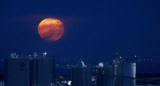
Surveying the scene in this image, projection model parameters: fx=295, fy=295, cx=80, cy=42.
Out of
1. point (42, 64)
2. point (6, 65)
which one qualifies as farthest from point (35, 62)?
point (6, 65)

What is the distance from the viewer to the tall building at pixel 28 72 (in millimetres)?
10008

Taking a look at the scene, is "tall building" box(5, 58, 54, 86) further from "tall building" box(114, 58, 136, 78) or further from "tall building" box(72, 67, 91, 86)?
"tall building" box(114, 58, 136, 78)

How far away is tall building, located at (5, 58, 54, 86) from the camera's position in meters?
10.0

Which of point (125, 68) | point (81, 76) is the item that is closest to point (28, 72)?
point (81, 76)

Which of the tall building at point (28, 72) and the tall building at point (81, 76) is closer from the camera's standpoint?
the tall building at point (28, 72)

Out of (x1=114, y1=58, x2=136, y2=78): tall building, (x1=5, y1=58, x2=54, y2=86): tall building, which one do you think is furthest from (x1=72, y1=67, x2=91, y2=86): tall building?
(x1=114, y1=58, x2=136, y2=78): tall building

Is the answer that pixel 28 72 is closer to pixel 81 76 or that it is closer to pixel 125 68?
pixel 81 76

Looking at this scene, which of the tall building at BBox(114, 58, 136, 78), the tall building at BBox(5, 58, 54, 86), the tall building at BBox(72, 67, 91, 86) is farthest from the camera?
the tall building at BBox(114, 58, 136, 78)

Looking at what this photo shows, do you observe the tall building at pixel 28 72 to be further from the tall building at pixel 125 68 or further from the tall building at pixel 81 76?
the tall building at pixel 125 68

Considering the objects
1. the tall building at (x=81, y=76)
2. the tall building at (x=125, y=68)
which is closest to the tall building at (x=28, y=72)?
the tall building at (x=81, y=76)

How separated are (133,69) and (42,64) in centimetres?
792

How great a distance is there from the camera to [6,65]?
33.1ft

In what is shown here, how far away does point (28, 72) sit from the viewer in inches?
401

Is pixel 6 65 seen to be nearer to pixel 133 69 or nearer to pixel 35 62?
pixel 35 62
